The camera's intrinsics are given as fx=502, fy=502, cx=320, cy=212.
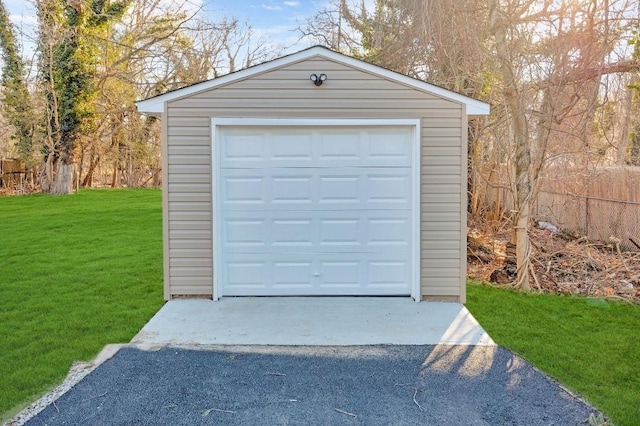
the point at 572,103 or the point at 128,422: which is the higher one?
the point at 572,103

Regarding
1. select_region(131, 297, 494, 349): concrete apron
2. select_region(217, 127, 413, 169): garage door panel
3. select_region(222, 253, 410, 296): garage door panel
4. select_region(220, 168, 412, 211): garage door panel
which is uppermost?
select_region(217, 127, 413, 169): garage door panel

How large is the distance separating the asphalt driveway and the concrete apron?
0.22 metres

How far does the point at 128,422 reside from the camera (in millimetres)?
2945

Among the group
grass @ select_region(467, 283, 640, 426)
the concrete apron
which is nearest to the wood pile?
grass @ select_region(467, 283, 640, 426)

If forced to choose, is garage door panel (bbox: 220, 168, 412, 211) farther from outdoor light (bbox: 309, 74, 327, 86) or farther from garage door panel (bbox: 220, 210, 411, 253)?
outdoor light (bbox: 309, 74, 327, 86)

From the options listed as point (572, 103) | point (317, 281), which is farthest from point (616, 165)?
point (317, 281)

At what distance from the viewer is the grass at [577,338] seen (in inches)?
134

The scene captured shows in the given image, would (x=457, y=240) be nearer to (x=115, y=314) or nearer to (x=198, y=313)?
(x=198, y=313)

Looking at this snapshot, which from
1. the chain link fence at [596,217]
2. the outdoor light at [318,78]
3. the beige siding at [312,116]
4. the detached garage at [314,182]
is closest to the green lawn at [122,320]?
the beige siding at [312,116]

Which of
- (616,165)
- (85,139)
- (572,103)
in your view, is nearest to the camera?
(572,103)

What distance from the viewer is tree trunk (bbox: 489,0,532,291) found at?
6859 mm

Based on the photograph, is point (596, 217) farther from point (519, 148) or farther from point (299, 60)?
point (299, 60)

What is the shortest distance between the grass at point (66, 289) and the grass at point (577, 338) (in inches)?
138

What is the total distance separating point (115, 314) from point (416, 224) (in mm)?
3356
